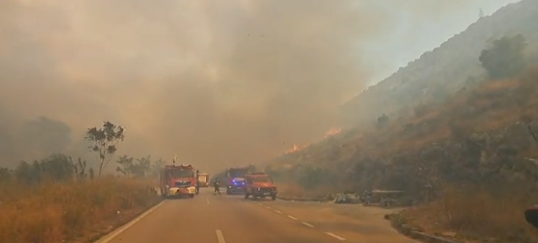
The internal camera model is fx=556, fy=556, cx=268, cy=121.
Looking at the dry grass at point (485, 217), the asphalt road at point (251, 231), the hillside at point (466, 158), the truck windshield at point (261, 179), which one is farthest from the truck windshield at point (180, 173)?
the dry grass at point (485, 217)

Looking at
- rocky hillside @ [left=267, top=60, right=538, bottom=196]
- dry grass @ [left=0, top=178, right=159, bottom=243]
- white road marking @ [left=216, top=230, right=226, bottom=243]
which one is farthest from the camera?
rocky hillside @ [left=267, top=60, right=538, bottom=196]

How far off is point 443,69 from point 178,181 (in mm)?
86732

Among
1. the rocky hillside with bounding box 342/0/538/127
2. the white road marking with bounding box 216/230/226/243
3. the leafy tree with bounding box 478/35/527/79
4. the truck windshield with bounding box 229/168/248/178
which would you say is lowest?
the white road marking with bounding box 216/230/226/243

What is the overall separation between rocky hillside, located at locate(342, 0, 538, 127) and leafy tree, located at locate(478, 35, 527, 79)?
11148 millimetres

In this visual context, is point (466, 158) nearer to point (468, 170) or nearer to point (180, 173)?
point (468, 170)

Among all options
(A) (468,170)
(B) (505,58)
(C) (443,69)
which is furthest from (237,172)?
(C) (443,69)

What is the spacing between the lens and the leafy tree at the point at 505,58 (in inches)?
2717

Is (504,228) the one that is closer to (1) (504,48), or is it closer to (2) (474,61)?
(1) (504,48)

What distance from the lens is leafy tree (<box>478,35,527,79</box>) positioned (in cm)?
6900

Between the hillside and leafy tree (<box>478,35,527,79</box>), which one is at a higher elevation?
leafy tree (<box>478,35,527,79</box>)

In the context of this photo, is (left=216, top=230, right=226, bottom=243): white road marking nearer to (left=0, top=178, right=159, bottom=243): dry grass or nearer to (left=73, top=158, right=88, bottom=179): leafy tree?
(left=0, top=178, right=159, bottom=243): dry grass

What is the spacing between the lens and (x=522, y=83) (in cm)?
5166

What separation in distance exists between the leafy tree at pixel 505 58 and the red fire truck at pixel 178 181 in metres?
40.6

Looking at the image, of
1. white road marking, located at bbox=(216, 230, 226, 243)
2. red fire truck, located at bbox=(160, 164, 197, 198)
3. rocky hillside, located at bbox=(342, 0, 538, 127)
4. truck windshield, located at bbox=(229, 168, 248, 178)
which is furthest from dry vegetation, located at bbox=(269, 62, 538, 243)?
rocky hillside, located at bbox=(342, 0, 538, 127)
